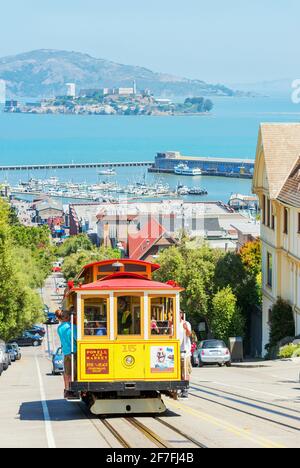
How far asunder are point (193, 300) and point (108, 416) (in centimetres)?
3803

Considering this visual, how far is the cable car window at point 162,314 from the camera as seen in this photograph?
20.1m

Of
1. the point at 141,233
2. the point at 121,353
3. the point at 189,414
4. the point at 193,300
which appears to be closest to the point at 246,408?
the point at 189,414

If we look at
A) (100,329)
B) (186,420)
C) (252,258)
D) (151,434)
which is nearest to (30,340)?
(252,258)

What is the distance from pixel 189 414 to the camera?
2028 cm

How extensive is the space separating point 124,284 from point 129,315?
0.55 meters

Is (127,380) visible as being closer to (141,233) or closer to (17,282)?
(17,282)

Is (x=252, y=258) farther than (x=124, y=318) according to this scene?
Yes

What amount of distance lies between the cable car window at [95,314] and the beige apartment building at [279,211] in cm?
2769

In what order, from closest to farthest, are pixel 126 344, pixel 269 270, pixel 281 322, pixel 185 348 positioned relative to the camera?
1. pixel 126 344
2. pixel 185 348
3. pixel 281 322
4. pixel 269 270

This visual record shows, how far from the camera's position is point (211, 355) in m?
44.7

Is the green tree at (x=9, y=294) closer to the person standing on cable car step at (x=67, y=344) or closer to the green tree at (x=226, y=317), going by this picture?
the green tree at (x=226, y=317)

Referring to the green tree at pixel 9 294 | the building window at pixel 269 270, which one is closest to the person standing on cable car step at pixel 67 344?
the building window at pixel 269 270

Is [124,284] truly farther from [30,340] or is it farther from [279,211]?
[30,340]

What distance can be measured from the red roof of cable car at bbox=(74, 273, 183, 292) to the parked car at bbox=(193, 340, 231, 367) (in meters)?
24.4
